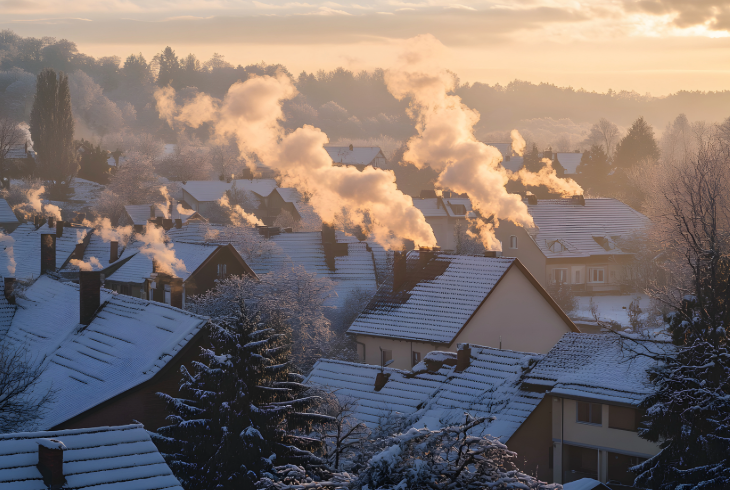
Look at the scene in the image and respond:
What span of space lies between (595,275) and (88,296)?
43.2m

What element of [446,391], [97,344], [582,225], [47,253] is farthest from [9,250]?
[582,225]

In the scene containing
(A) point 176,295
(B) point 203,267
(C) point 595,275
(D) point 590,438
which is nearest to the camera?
(D) point 590,438

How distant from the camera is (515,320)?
3216 centimetres

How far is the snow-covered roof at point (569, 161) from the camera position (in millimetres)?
105438

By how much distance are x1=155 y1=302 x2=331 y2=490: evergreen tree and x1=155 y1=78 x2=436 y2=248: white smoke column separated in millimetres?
18875

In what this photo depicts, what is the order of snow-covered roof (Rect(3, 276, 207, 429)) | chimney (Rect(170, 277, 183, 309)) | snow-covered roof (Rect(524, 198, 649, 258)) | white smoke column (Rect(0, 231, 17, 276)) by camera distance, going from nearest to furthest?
snow-covered roof (Rect(3, 276, 207, 429)) < chimney (Rect(170, 277, 183, 309)) < white smoke column (Rect(0, 231, 17, 276)) < snow-covered roof (Rect(524, 198, 649, 258))

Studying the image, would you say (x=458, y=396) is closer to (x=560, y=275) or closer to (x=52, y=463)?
(x=52, y=463)

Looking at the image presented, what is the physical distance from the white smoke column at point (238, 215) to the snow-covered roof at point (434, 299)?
36015mm

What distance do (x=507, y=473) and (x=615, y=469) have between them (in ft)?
41.8

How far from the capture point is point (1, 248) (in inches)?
1949

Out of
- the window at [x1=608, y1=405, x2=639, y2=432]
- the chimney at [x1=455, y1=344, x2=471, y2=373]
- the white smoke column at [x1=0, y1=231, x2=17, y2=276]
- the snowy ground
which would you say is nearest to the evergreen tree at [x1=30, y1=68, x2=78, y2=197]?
the white smoke column at [x1=0, y1=231, x2=17, y2=276]

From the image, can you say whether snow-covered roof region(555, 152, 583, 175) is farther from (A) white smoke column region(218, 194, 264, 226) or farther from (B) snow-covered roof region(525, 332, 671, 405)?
(B) snow-covered roof region(525, 332, 671, 405)

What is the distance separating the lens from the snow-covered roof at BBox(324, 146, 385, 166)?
103m

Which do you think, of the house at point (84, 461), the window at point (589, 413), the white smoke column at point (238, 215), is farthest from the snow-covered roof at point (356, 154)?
the house at point (84, 461)
